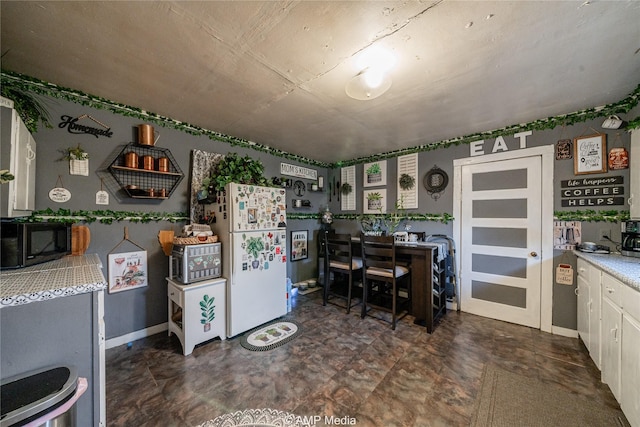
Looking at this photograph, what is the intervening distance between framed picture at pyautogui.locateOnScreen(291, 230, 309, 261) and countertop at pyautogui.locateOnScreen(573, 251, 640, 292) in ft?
11.3

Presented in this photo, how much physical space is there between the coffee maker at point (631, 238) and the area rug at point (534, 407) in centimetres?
134

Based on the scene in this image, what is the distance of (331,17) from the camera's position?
1289 mm

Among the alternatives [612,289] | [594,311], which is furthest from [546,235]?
[612,289]

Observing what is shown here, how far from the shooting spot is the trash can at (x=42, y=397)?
79 cm

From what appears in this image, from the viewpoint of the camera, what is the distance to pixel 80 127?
2.13m

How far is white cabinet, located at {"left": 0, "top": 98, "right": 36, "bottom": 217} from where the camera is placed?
1420 millimetres

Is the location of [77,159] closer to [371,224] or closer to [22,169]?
[22,169]

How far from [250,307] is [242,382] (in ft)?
2.72

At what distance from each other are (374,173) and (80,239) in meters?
3.85

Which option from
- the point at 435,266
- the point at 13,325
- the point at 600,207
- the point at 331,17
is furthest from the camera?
the point at 435,266

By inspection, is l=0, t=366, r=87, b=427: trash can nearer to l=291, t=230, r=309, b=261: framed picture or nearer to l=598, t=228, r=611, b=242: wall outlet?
l=291, t=230, r=309, b=261: framed picture

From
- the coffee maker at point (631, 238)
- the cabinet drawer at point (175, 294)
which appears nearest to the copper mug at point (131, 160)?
the cabinet drawer at point (175, 294)

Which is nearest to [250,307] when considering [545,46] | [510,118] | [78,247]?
[78,247]

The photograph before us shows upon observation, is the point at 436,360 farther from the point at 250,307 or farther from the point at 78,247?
the point at 78,247
